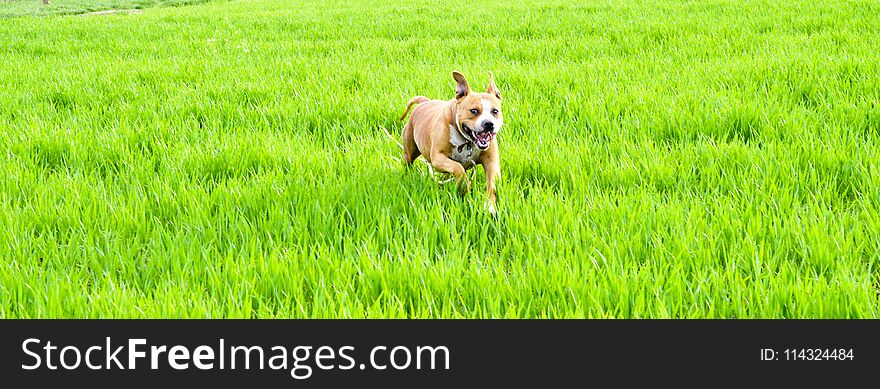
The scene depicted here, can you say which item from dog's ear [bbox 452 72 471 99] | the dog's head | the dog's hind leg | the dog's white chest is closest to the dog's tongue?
the dog's head

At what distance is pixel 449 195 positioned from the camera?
10.1 ft

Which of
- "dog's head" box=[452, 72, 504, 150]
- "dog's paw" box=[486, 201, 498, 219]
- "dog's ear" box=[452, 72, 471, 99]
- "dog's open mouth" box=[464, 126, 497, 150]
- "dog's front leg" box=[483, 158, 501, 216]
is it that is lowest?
"dog's paw" box=[486, 201, 498, 219]

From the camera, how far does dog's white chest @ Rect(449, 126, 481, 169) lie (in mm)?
2982

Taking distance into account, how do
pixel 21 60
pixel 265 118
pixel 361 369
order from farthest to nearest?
pixel 21 60 < pixel 265 118 < pixel 361 369

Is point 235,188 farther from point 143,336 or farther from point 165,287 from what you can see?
point 143,336

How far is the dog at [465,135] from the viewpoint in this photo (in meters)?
2.83

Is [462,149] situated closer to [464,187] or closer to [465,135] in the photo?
[465,135]

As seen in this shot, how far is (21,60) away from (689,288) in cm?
952

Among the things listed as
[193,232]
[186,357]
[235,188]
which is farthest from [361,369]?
[235,188]

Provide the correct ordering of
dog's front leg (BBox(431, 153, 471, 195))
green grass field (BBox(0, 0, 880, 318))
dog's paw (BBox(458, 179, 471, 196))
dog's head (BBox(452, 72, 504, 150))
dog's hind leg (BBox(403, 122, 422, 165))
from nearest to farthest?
green grass field (BBox(0, 0, 880, 318)) → dog's head (BBox(452, 72, 504, 150)) → dog's front leg (BBox(431, 153, 471, 195)) → dog's paw (BBox(458, 179, 471, 196)) → dog's hind leg (BBox(403, 122, 422, 165))

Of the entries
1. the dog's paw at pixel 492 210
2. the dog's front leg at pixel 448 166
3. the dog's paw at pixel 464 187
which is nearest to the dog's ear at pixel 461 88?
the dog's front leg at pixel 448 166

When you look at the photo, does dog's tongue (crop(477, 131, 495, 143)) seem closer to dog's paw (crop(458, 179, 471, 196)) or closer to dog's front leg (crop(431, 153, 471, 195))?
dog's front leg (crop(431, 153, 471, 195))

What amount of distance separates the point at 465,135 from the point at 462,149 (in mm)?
102

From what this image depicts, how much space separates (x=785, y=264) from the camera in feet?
6.97
